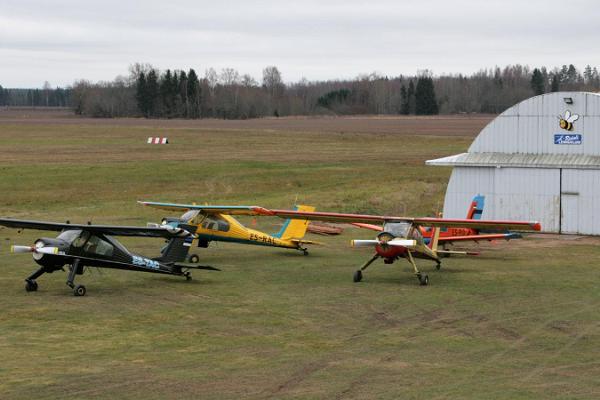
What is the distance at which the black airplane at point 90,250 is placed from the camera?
22328 millimetres

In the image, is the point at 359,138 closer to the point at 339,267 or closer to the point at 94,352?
the point at 339,267

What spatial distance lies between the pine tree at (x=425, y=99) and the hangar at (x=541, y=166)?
5750 inches

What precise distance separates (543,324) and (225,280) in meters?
9.12

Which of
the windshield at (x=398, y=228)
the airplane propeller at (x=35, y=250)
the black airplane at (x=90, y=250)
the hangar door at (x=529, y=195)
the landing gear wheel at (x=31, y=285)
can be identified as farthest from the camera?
the hangar door at (x=529, y=195)

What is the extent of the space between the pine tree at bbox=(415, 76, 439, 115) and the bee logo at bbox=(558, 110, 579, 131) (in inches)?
5781

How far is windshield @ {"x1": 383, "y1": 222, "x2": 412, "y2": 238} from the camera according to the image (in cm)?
2503

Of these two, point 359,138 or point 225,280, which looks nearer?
point 225,280

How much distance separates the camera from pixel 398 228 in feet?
82.7

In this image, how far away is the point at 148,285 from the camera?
79.9ft

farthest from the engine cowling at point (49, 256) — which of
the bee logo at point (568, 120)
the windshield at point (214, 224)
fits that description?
the bee logo at point (568, 120)

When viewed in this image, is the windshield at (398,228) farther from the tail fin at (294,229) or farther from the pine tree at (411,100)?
the pine tree at (411,100)

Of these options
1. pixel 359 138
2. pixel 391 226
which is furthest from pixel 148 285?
pixel 359 138

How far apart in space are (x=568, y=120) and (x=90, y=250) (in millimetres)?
20804

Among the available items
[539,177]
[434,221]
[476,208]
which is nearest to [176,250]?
[434,221]
